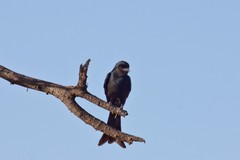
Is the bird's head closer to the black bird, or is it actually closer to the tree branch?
the black bird

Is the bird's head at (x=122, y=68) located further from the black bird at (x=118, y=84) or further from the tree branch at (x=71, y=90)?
the tree branch at (x=71, y=90)

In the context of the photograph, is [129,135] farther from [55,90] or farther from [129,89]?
[129,89]

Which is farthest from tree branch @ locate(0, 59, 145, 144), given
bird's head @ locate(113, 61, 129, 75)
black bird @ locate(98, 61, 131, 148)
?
bird's head @ locate(113, 61, 129, 75)

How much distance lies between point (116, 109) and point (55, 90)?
1.75ft

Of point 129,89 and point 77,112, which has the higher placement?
point 129,89

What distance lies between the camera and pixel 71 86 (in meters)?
5.05

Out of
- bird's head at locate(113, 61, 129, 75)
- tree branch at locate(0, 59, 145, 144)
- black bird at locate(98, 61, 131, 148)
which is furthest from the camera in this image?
bird's head at locate(113, 61, 129, 75)

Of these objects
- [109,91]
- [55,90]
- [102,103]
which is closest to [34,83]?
[55,90]

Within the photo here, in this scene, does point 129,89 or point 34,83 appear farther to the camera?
point 129,89

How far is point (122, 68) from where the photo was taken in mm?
11141

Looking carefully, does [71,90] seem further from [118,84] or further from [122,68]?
[122,68]

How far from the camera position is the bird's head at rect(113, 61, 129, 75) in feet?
36.4

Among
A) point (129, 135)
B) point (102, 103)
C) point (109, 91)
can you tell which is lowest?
point (129, 135)

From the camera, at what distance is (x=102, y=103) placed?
502cm
